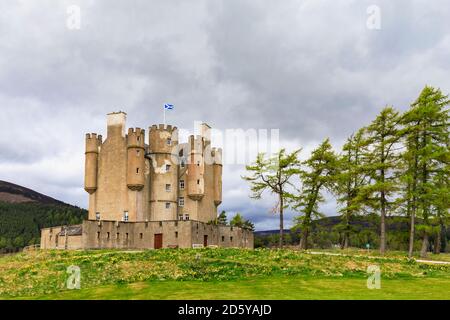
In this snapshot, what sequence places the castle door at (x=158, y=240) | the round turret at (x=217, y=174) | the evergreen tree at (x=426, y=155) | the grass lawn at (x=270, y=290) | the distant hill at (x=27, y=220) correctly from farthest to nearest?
the distant hill at (x=27, y=220) → the round turret at (x=217, y=174) → the castle door at (x=158, y=240) → the evergreen tree at (x=426, y=155) → the grass lawn at (x=270, y=290)

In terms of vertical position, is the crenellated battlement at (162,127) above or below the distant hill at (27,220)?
above

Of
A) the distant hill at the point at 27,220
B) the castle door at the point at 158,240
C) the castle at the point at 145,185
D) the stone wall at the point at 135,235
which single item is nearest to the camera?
the stone wall at the point at 135,235

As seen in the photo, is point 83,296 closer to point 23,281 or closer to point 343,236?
point 23,281

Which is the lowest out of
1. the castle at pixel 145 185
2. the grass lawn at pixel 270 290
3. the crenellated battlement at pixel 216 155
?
the grass lawn at pixel 270 290

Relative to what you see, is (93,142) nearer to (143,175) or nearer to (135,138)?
(135,138)

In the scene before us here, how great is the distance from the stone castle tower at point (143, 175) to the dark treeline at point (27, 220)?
9273 centimetres

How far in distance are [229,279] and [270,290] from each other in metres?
4.98

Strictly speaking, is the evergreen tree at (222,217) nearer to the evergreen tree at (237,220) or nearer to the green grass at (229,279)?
the evergreen tree at (237,220)

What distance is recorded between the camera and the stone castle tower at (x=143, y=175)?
6294 centimetres

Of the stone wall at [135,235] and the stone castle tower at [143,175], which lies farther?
the stone castle tower at [143,175]

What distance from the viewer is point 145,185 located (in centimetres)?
6444

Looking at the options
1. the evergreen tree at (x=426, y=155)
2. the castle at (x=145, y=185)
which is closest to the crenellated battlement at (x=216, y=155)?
the castle at (x=145, y=185)

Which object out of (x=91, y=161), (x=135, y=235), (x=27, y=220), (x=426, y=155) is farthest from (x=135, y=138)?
(x=27, y=220)
